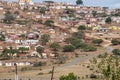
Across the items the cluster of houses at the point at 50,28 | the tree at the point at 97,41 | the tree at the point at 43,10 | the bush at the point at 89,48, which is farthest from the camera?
the tree at the point at 43,10

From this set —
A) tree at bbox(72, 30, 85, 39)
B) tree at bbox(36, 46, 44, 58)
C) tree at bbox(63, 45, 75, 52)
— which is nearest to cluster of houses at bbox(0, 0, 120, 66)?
tree at bbox(36, 46, 44, 58)

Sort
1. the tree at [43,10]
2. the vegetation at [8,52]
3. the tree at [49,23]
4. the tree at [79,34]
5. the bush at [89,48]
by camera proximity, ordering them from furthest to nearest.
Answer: the tree at [43,10] < the tree at [49,23] < the tree at [79,34] < the bush at [89,48] < the vegetation at [8,52]

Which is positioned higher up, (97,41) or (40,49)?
(40,49)

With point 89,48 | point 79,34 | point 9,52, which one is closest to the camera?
point 9,52

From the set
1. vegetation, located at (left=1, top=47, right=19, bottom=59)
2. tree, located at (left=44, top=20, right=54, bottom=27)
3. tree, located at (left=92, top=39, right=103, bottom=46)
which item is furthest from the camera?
tree, located at (left=44, top=20, right=54, bottom=27)

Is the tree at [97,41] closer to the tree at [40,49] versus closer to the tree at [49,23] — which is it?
the tree at [40,49]

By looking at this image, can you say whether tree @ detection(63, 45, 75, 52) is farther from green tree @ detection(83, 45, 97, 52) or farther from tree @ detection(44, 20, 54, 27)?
tree @ detection(44, 20, 54, 27)

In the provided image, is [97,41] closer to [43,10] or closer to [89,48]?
[89,48]

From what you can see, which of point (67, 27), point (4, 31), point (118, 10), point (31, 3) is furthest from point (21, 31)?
point (118, 10)

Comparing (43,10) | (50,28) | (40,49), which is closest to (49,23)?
(50,28)

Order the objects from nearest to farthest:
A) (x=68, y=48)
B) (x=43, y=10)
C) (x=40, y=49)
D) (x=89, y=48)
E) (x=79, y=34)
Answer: (x=40, y=49) → (x=68, y=48) → (x=89, y=48) → (x=79, y=34) → (x=43, y=10)

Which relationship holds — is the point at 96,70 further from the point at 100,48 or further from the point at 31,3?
the point at 31,3

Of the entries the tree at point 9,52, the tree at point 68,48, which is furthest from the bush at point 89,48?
the tree at point 9,52
